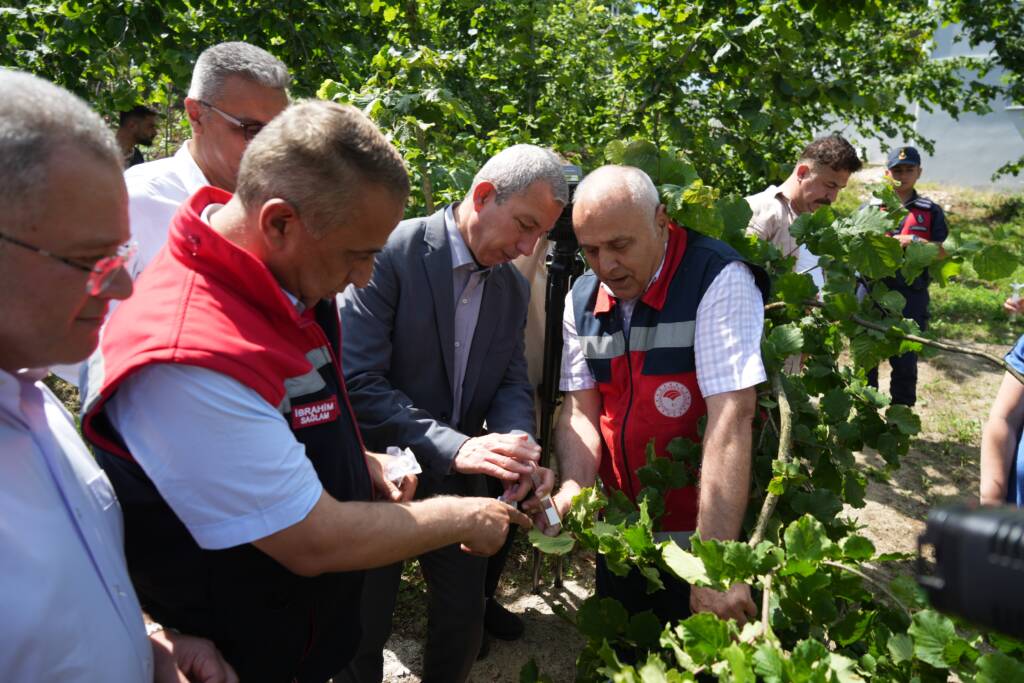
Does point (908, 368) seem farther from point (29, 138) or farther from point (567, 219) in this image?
point (29, 138)

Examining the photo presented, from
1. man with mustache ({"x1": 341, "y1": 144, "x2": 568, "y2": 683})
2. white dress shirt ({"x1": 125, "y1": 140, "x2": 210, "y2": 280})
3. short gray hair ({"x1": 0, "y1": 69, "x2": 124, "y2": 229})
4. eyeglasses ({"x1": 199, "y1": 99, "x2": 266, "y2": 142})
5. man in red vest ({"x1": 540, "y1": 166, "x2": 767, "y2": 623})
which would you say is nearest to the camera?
short gray hair ({"x1": 0, "y1": 69, "x2": 124, "y2": 229})

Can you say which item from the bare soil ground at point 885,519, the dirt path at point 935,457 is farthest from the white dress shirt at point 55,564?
the dirt path at point 935,457

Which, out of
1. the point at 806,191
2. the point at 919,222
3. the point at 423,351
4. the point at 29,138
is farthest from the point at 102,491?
the point at 919,222

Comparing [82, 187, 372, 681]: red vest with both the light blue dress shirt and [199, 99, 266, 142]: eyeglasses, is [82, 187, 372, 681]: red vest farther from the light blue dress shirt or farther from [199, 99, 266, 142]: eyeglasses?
[199, 99, 266, 142]: eyeglasses

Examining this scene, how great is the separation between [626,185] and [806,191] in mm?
2410

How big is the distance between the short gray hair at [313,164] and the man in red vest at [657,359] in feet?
3.12

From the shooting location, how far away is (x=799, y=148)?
6461 mm

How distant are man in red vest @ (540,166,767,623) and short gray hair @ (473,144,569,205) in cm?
12

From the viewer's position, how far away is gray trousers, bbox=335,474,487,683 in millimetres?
2438

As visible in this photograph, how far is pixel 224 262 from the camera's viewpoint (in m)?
1.26

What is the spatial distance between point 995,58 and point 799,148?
209 inches

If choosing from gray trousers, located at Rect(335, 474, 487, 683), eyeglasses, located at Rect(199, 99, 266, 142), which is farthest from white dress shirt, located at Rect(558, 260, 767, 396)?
eyeglasses, located at Rect(199, 99, 266, 142)

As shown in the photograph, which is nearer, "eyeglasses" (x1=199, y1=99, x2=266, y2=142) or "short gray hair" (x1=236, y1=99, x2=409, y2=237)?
"short gray hair" (x1=236, y1=99, x2=409, y2=237)

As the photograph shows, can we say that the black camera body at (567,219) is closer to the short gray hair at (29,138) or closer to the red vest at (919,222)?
the short gray hair at (29,138)
